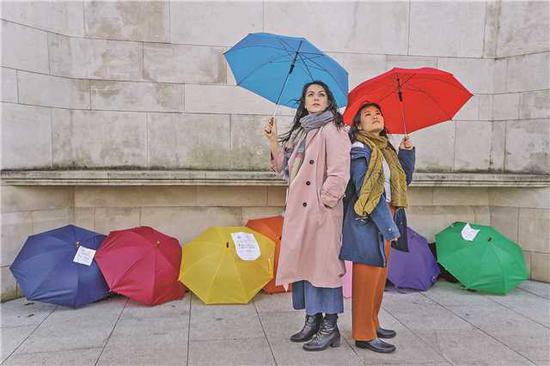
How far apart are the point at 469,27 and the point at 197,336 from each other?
5.51 m

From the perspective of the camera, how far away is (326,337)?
11.8 feet

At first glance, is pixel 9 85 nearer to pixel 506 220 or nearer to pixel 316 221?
pixel 316 221

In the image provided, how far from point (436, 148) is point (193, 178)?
3506 millimetres

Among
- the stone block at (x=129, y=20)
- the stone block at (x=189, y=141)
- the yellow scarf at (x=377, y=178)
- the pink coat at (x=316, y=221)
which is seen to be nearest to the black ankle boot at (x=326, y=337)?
the pink coat at (x=316, y=221)

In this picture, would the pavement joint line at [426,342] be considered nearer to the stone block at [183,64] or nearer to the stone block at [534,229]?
the stone block at [534,229]

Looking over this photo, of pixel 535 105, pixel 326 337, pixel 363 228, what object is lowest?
pixel 326 337

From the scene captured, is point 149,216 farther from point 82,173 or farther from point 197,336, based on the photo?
point 197,336

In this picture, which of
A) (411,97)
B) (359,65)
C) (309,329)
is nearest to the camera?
(309,329)

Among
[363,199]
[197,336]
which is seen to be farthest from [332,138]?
[197,336]

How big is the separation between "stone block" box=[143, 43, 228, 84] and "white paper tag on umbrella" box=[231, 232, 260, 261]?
2159 mm

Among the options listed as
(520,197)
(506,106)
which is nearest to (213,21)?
(506,106)

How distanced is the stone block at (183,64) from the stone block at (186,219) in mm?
1706

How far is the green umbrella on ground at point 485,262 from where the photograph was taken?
16.1 ft

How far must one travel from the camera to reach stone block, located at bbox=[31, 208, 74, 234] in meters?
5.02
